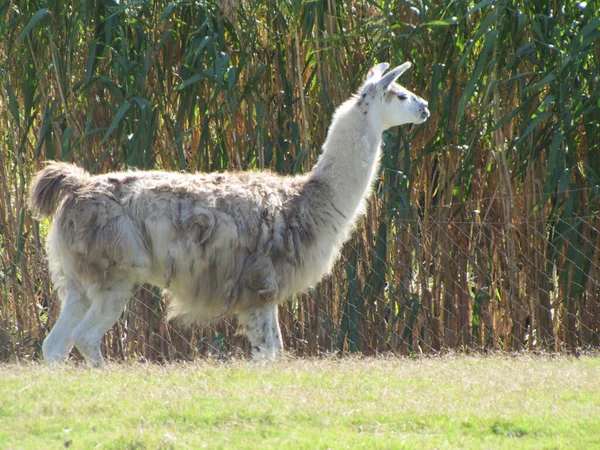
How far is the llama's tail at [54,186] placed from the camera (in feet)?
17.3

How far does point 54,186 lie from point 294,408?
2247 millimetres

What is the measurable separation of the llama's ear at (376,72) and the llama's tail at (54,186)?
6.27 ft

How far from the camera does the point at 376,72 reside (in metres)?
6.12

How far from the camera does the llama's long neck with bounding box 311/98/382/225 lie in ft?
19.1

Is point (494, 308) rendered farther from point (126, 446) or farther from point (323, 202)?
point (126, 446)

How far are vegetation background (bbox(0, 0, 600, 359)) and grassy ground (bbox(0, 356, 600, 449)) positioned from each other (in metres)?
1.93

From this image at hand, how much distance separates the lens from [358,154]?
5875 millimetres

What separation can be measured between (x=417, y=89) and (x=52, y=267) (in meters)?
2.86

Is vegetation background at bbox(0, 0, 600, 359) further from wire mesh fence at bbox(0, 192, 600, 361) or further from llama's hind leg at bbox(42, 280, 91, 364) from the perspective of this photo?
llama's hind leg at bbox(42, 280, 91, 364)

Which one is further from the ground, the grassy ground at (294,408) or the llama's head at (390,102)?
the llama's head at (390,102)

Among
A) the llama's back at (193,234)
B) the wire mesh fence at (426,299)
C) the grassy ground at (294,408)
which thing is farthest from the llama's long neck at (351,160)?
the grassy ground at (294,408)

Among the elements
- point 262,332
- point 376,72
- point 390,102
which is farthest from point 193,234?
point 376,72

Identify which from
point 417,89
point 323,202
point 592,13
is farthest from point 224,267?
point 592,13

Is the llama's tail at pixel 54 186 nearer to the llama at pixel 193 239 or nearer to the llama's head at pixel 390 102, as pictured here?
the llama at pixel 193 239
